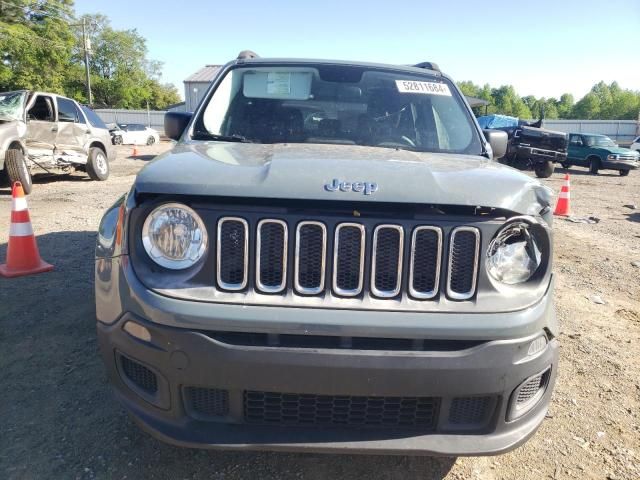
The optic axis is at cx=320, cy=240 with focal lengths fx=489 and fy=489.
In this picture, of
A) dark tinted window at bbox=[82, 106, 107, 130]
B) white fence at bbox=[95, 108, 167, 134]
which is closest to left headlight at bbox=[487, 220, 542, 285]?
dark tinted window at bbox=[82, 106, 107, 130]

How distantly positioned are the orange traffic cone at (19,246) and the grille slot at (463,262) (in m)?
4.26

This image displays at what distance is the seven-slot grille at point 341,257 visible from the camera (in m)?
1.76

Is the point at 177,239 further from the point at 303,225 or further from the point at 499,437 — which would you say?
the point at 499,437

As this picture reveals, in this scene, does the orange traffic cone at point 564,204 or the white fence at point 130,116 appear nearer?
the orange traffic cone at point 564,204

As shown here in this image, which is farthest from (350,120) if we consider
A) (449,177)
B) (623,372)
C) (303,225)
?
(623,372)

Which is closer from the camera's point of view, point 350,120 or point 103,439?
point 103,439

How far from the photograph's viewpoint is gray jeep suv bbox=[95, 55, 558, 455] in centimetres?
169

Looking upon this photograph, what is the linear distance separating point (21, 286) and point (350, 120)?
132 inches

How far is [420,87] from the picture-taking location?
127 inches

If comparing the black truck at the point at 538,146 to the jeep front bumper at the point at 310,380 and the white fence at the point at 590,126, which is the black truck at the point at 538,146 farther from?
the white fence at the point at 590,126

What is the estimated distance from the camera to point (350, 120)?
3.02 meters

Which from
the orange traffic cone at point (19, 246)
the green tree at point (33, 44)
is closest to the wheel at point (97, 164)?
the orange traffic cone at point (19, 246)

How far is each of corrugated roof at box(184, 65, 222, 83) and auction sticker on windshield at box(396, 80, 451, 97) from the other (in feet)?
160

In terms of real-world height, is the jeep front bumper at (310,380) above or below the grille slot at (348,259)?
below
